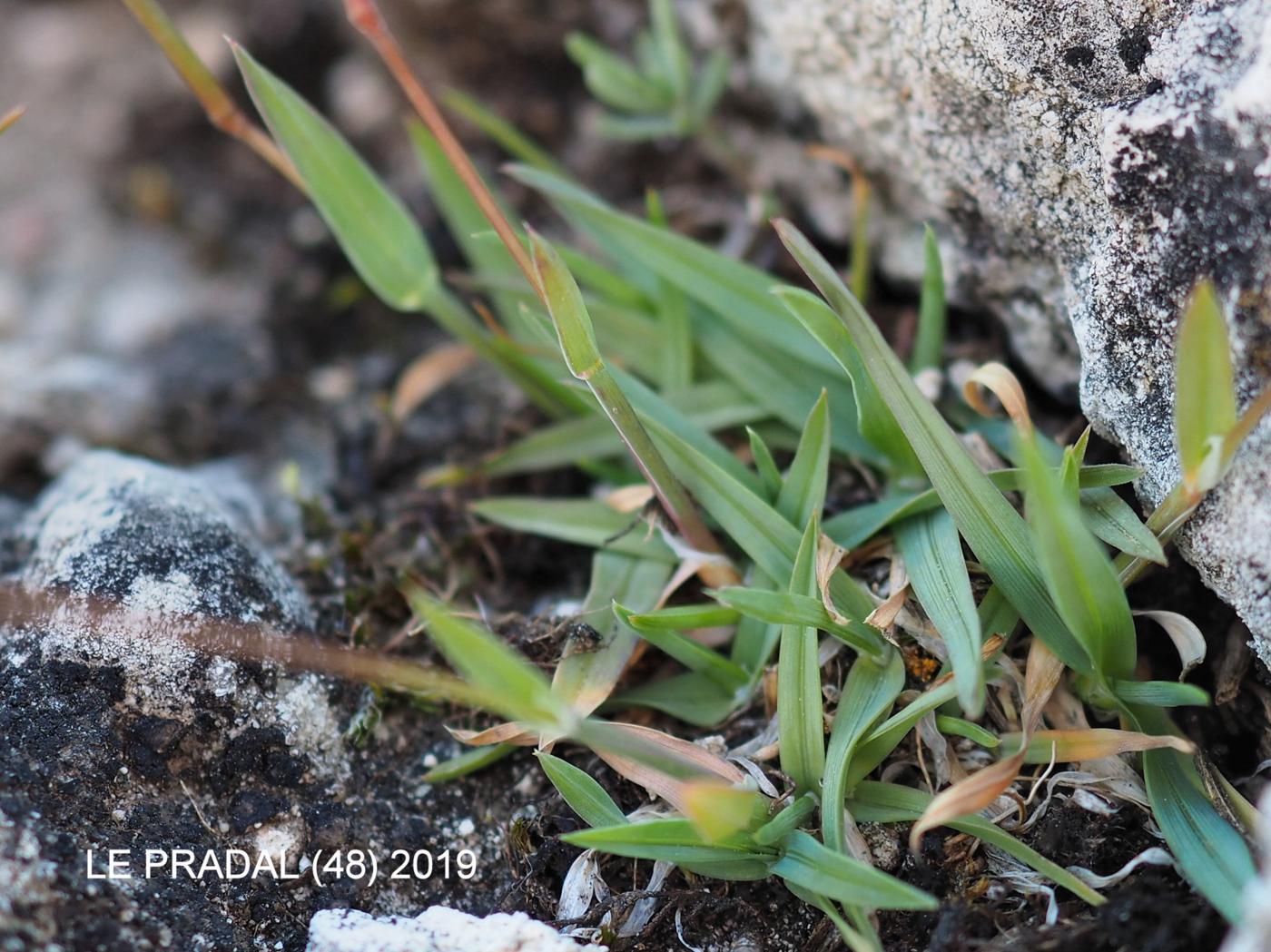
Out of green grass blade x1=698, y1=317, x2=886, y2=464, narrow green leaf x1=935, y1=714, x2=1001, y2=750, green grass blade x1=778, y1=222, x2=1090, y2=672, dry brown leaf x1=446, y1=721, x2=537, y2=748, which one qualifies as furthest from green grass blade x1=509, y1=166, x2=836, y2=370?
dry brown leaf x1=446, y1=721, x2=537, y2=748

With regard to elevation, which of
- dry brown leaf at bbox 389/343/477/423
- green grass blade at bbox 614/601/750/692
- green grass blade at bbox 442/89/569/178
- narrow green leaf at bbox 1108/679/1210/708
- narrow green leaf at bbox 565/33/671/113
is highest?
narrow green leaf at bbox 565/33/671/113

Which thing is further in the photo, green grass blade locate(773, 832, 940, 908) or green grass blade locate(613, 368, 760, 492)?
green grass blade locate(613, 368, 760, 492)

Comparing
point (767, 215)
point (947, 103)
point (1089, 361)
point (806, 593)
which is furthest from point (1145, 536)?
point (767, 215)

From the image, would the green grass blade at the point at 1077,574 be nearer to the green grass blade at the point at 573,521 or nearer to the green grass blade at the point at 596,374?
the green grass blade at the point at 596,374

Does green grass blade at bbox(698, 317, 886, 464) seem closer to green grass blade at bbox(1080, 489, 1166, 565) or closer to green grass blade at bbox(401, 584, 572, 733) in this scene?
green grass blade at bbox(1080, 489, 1166, 565)

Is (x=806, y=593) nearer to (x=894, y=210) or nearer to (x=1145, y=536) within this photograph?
(x=1145, y=536)

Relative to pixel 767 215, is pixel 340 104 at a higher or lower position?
higher

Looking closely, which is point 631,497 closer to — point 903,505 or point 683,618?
point 683,618
